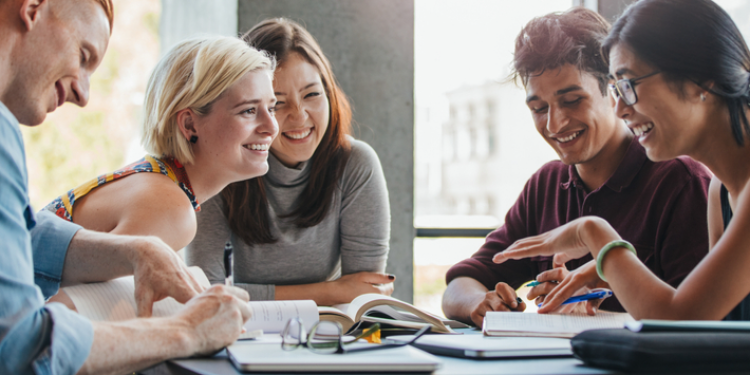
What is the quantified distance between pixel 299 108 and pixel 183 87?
522 mm

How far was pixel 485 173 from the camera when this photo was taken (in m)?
3.96

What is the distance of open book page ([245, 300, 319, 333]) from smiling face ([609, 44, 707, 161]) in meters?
0.95

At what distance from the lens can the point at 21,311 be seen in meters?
0.72

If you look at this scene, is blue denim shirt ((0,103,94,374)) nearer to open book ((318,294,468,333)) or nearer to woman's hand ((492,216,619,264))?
open book ((318,294,468,333))

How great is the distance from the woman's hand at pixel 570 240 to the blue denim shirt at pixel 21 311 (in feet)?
3.20

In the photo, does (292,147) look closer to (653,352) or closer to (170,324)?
(170,324)

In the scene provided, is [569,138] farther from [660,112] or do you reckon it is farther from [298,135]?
[298,135]

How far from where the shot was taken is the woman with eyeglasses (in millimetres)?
1159

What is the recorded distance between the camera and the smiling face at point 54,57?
0.89m

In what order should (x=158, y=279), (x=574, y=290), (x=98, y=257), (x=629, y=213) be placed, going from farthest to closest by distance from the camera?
(x=629, y=213) → (x=574, y=290) → (x=98, y=257) → (x=158, y=279)

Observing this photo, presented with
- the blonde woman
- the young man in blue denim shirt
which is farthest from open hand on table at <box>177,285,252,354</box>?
the blonde woman

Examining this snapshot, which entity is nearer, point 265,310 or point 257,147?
point 265,310

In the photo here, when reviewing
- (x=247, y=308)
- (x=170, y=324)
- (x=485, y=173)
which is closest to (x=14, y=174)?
(x=170, y=324)

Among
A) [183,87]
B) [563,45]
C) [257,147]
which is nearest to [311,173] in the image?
[257,147]
